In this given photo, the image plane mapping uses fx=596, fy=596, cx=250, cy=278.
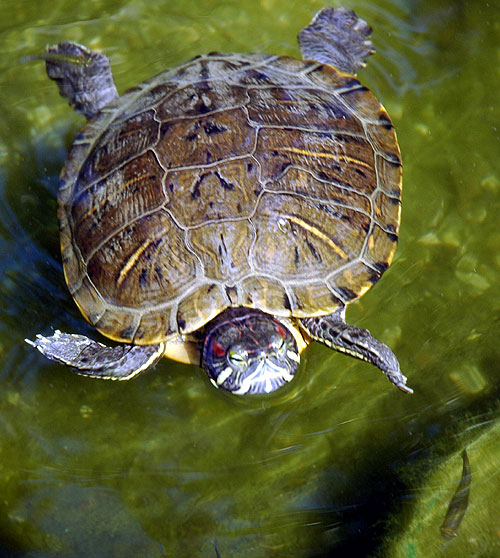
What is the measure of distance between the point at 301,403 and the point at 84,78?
3.01 metres

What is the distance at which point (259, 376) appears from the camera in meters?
3.22

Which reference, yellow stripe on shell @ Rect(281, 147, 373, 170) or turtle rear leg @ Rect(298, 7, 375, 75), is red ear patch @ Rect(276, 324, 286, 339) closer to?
yellow stripe on shell @ Rect(281, 147, 373, 170)

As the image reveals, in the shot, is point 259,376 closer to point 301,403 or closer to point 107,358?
point 301,403

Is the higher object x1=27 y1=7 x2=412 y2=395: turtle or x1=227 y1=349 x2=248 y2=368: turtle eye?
x1=27 y1=7 x2=412 y2=395: turtle

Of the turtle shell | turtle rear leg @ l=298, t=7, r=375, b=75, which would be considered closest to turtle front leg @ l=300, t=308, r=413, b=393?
the turtle shell

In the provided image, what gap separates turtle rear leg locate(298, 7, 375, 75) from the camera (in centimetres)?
472

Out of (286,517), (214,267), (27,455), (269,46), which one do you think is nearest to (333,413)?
(286,517)

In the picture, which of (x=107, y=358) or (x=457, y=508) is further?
(x=107, y=358)

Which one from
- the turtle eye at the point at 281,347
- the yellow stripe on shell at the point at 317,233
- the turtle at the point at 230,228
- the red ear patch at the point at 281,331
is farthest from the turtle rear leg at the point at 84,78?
the turtle eye at the point at 281,347

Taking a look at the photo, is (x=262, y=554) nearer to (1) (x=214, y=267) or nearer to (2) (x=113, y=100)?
(1) (x=214, y=267)

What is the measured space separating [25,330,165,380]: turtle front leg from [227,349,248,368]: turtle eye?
605mm

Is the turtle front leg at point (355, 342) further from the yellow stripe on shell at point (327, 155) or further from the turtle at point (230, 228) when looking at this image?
the yellow stripe on shell at point (327, 155)

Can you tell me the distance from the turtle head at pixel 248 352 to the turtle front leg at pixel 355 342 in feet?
0.72

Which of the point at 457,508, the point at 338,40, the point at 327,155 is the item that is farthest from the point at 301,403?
the point at 338,40
